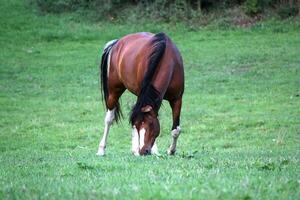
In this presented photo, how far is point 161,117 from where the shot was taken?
19.4m

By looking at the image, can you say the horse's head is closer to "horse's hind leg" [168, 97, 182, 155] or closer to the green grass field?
the green grass field

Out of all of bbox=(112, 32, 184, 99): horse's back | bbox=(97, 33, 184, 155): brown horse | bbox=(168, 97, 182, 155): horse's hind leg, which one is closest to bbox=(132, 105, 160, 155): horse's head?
→ bbox=(97, 33, 184, 155): brown horse

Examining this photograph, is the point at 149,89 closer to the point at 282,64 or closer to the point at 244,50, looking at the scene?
the point at 282,64

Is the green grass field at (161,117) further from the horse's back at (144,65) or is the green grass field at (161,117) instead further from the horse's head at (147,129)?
the horse's back at (144,65)

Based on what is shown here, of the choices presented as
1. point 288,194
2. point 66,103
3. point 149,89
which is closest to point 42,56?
point 66,103

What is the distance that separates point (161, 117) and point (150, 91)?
8.80 metres

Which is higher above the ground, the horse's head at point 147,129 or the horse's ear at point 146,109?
the horse's ear at point 146,109

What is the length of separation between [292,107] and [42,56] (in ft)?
47.1

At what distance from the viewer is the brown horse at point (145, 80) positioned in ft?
34.0

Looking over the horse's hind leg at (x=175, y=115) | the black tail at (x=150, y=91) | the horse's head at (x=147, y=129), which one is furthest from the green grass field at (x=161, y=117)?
the horse's hind leg at (x=175, y=115)

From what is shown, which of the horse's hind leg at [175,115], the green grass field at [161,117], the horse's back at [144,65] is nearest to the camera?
the green grass field at [161,117]

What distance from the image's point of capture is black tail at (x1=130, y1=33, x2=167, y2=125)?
1038 cm

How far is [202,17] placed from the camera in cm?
3541

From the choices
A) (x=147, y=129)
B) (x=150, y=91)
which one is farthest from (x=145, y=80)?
(x=147, y=129)
